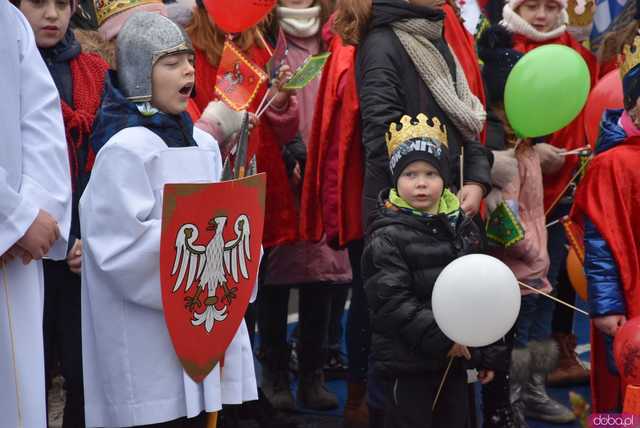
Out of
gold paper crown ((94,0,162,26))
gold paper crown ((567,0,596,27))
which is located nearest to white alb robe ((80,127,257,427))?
gold paper crown ((94,0,162,26))

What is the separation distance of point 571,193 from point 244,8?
225 centimetres

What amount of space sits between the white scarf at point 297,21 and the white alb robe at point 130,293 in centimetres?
227

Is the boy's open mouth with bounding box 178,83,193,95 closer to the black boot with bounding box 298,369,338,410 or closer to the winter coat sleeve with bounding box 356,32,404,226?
the winter coat sleeve with bounding box 356,32,404,226

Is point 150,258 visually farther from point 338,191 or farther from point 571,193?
point 571,193

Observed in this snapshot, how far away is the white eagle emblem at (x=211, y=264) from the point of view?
4258 mm

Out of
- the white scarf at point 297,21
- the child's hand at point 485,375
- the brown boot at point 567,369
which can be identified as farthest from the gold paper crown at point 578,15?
the child's hand at point 485,375

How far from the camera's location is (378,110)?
5.53 m

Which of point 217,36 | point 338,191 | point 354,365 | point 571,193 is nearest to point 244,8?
point 217,36

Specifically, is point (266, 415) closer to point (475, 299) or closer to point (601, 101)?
point (475, 299)

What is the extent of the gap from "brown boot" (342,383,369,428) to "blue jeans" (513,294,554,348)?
2.64ft

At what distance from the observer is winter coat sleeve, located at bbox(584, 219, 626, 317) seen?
17.1 ft

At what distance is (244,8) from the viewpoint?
19.3 feet

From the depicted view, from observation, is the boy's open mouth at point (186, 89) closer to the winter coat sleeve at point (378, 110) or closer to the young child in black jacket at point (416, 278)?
the young child in black jacket at point (416, 278)

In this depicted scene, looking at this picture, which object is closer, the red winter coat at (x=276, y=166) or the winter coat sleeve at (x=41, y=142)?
the winter coat sleeve at (x=41, y=142)
